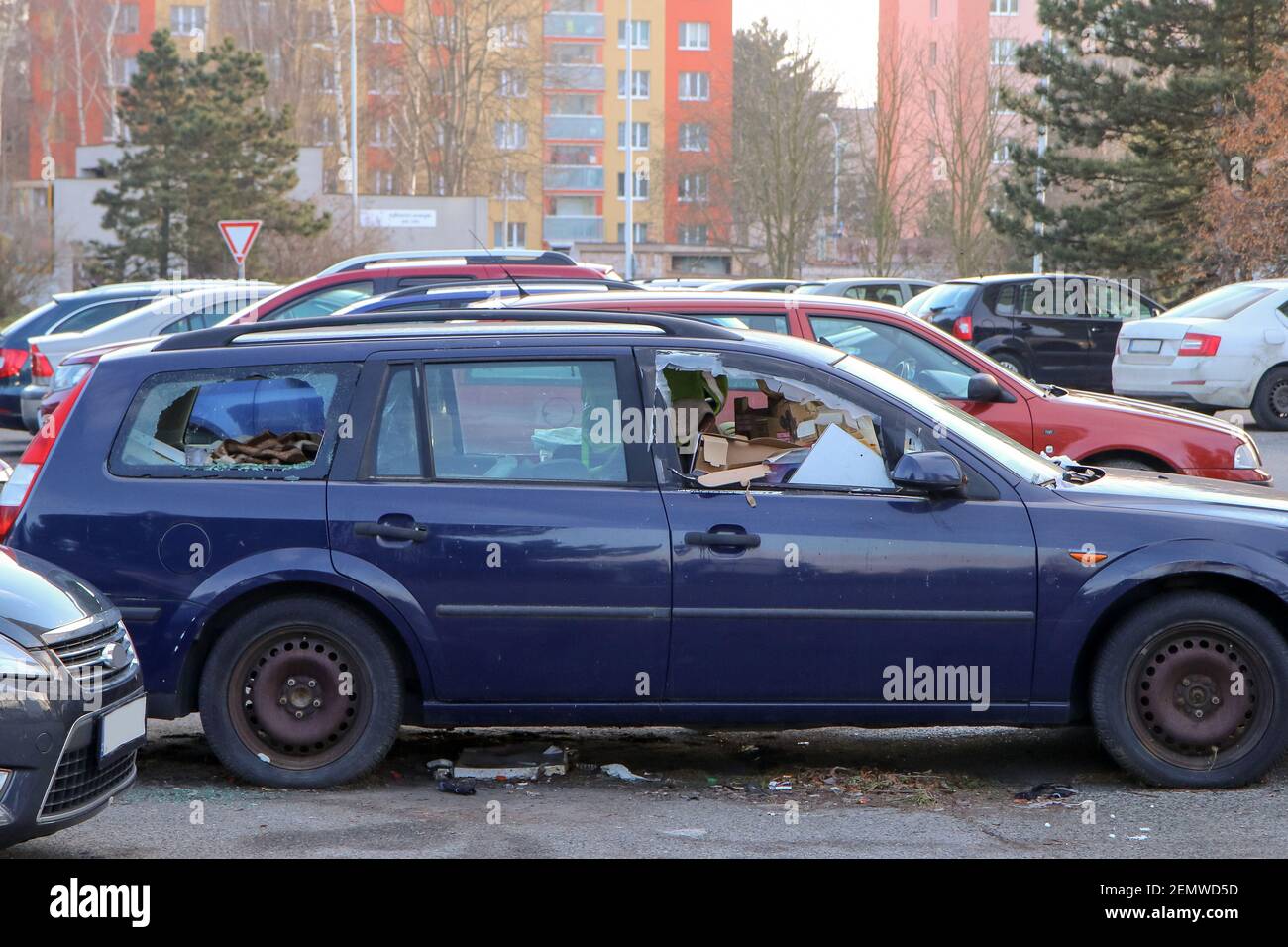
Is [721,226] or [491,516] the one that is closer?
[491,516]

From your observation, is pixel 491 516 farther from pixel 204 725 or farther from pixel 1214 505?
pixel 1214 505

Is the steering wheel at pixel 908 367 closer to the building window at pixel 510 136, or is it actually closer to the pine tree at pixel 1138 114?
the pine tree at pixel 1138 114

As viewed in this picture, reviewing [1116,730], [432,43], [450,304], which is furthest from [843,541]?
[432,43]

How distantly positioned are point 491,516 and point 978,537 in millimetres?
1763

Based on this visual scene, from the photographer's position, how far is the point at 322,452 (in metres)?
6.05

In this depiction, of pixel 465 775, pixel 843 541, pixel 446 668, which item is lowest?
pixel 465 775

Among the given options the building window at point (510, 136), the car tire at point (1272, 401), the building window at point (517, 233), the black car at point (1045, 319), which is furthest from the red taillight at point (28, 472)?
the building window at point (517, 233)

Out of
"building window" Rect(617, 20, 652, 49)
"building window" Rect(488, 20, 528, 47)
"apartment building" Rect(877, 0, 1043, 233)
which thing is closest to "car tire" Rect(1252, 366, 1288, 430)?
"apartment building" Rect(877, 0, 1043, 233)

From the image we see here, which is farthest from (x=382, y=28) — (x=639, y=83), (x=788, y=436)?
(x=788, y=436)

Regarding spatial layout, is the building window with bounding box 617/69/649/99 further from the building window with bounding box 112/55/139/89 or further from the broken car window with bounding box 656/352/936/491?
the broken car window with bounding box 656/352/936/491

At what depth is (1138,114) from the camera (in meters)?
35.2

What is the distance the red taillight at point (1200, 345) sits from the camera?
1844cm

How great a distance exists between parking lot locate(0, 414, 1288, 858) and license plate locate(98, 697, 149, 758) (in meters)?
0.45

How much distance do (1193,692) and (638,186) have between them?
280ft
